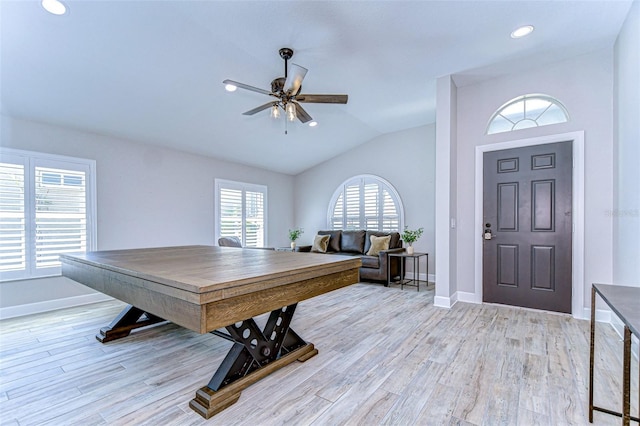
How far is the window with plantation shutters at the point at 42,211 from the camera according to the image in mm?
3492

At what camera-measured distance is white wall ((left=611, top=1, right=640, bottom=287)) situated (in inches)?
102

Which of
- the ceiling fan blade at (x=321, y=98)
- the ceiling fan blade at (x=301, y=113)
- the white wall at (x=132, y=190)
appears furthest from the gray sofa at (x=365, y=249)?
the ceiling fan blade at (x=321, y=98)

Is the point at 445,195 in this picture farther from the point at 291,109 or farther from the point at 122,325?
the point at 122,325

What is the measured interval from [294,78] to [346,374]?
2.41 metres

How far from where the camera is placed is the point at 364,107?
4820 millimetres

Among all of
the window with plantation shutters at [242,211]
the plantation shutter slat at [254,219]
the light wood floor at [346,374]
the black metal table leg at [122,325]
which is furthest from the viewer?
the plantation shutter slat at [254,219]

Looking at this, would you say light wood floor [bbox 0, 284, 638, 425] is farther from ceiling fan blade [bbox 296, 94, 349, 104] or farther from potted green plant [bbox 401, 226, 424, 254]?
ceiling fan blade [bbox 296, 94, 349, 104]

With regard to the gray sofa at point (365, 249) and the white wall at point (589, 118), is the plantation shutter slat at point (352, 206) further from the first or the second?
the white wall at point (589, 118)

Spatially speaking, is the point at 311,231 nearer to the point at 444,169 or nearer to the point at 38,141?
the point at 444,169

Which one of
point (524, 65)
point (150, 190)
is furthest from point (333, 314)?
point (524, 65)

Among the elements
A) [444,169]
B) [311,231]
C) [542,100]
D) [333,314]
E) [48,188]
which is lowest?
[333,314]

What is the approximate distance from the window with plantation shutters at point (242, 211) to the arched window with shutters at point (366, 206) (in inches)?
61.8

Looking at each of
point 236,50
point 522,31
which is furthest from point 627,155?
point 236,50

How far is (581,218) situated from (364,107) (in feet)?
10.5
